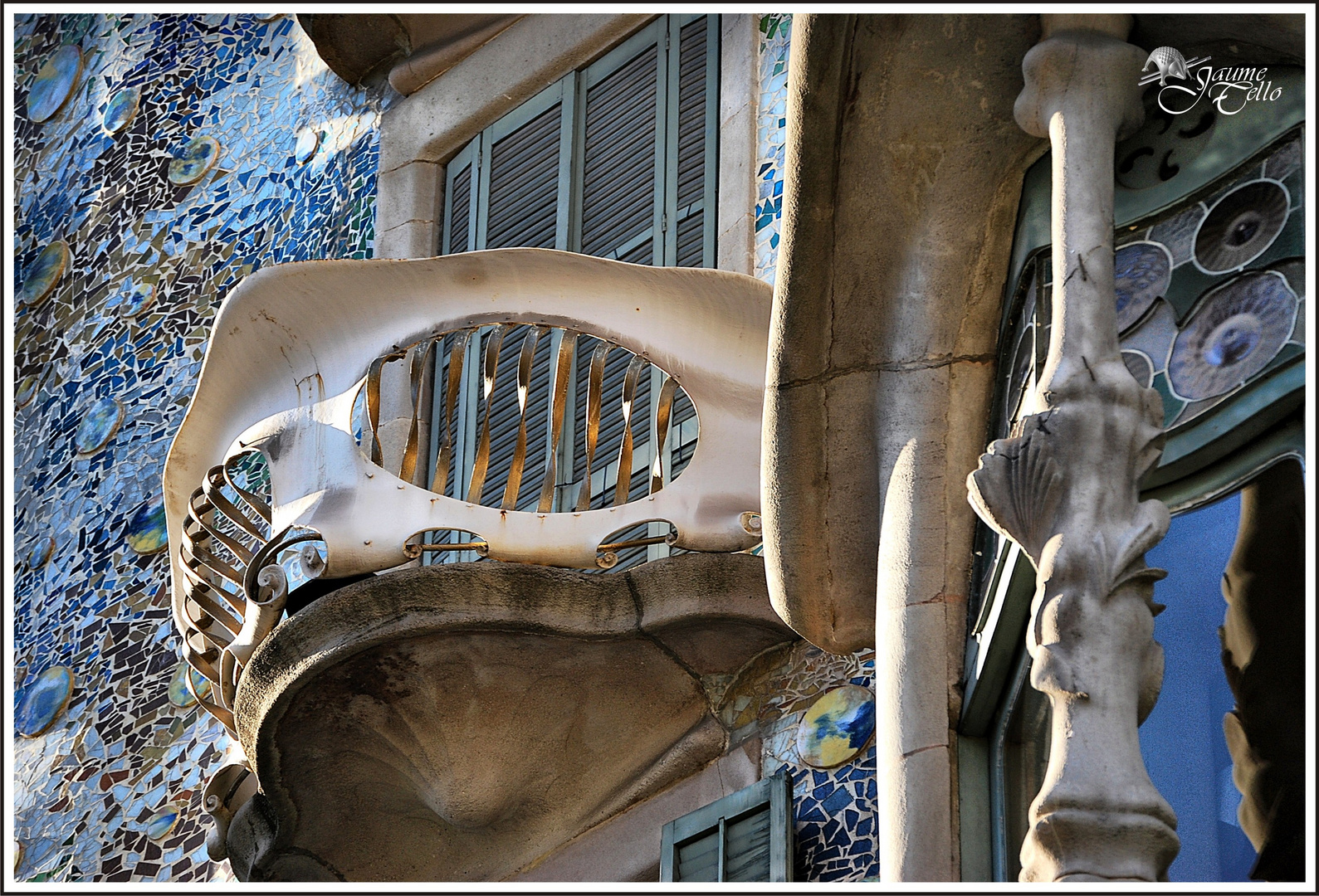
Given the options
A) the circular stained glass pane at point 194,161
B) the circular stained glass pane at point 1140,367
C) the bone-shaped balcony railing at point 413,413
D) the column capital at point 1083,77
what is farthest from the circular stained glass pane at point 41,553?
the circular stained glass pane at point 1140,367

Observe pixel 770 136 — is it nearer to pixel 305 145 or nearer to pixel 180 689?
pixel 305 145

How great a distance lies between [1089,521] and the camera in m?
3.75

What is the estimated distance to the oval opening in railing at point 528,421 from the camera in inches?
266

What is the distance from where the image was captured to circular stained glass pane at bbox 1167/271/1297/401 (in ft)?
12.9

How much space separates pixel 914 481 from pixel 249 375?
2973 millimetres

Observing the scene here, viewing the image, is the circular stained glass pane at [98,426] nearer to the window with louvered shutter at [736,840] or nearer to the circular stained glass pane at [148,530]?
the circular stained glass pane at [148,530]

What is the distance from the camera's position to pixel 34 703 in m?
8.69

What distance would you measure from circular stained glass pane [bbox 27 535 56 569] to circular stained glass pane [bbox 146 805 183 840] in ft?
5.11

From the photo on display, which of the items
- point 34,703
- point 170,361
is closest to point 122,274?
point 170,361

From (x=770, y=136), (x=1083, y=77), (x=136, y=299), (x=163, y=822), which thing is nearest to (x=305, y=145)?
(x=136, y=299)

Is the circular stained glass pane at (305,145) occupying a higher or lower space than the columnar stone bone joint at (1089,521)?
higher

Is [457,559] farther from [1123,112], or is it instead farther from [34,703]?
[1123,112]

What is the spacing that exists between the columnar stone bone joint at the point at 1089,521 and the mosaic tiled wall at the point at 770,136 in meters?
3.28

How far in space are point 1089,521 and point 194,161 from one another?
697cm
